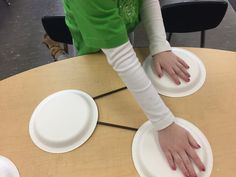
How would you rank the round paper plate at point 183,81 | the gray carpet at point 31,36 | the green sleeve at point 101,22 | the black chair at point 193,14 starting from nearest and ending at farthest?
the green sleeve at point 101,22 < the round paper plate at point 183,81 < the black chair at point 193,14 < the gray carpet at point 31,36

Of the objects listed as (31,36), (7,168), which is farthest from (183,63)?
(31,36)

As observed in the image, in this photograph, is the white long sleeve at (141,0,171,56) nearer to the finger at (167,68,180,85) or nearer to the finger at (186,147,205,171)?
the finger at (167,68,180,85)

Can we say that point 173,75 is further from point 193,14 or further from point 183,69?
point 193,14

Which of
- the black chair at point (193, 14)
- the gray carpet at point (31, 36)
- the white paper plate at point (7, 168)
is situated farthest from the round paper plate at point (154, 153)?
the gray carpet at point (31, 36)

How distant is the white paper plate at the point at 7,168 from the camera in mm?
603

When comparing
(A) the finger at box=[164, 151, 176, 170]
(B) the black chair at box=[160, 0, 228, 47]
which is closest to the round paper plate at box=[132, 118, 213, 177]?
(A) the finger at box=[164, 151, 176, 170]

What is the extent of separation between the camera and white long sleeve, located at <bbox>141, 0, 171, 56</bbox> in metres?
0.76

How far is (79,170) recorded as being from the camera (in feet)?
1.97

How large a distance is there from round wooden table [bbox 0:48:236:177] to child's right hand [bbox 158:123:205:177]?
0.04m

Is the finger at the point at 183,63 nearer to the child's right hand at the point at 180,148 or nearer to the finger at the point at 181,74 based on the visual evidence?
the finger at the point at 181,74

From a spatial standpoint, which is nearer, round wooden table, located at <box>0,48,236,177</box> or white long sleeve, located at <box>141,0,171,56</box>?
round wooden table, located at <box>0,48,236,177</box>

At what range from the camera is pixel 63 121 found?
655 millimetres

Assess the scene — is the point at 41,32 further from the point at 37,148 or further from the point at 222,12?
the point at 37,148

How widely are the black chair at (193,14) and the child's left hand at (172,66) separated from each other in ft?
1.10
